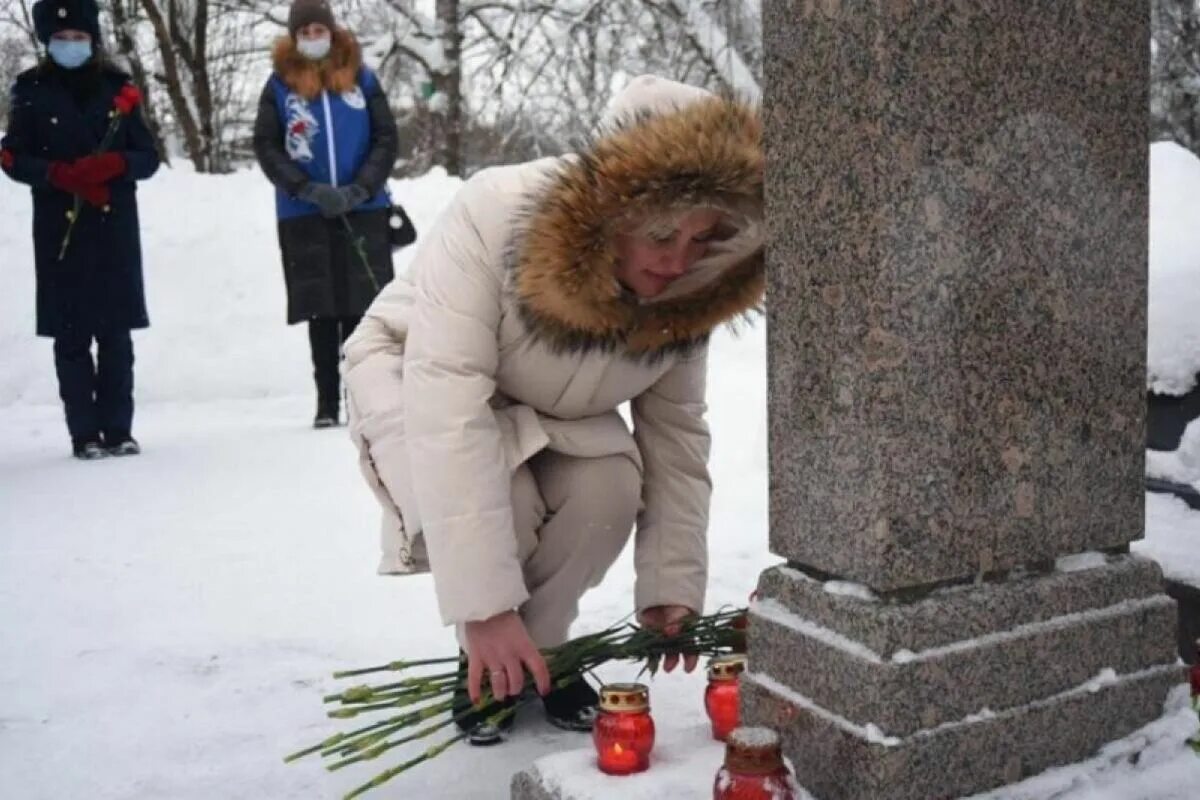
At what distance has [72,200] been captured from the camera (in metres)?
5.34

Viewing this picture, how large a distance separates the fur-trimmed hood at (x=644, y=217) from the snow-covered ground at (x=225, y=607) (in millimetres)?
670

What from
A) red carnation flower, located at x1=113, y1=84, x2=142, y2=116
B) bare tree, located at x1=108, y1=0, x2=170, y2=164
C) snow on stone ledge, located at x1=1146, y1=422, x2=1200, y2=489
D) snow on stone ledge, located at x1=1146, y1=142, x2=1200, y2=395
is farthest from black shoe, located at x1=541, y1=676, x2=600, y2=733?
bare tree, located at x1=108, y1=0, x2=170, y2=164

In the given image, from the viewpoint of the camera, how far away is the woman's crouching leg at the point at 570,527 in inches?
91.4

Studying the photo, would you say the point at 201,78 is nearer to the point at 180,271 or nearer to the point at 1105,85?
the point at 180,271

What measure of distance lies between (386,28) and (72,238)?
937cm

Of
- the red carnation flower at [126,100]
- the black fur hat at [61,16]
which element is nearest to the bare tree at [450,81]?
the red carnation flower at [126,100]

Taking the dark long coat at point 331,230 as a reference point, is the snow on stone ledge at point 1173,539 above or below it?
below

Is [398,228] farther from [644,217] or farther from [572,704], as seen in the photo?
[644,217]

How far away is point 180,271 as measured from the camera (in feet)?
29.7

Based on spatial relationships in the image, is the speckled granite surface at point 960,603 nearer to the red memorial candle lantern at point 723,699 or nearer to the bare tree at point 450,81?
the red memorial candle lantern at point 723,699

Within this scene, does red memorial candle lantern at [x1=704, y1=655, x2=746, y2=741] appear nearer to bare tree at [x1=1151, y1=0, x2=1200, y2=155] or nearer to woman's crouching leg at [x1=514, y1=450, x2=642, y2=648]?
woman's crouching leg at [x1=514, y1=450, x2=642, y2=648]

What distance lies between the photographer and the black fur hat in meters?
5.17

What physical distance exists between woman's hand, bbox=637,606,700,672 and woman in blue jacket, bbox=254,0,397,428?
3.63 metres

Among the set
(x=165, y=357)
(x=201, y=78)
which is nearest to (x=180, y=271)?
(x=165, y=357)
